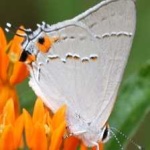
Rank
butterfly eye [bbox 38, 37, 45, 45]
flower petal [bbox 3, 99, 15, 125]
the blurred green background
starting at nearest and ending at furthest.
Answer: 1. flower petal [bbox 3, 99, 15, 125]
2. butterfly eye [bbox 38, 37, 45, 45]
3. the blurred green background

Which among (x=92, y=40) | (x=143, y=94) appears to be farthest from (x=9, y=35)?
(x=92, y=40)

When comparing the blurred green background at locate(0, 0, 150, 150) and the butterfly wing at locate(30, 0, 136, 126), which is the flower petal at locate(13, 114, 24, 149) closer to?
the butterfly wing at locate(30, 0, 136, 126)

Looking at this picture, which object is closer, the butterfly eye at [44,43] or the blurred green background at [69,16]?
the butterfly eye at [44,43]

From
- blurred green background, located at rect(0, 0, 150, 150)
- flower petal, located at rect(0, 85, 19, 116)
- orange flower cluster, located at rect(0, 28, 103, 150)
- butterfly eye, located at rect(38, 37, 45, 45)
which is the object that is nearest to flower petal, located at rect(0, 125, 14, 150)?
orange flower cluster, located at rect(0, 28, 103, 150)

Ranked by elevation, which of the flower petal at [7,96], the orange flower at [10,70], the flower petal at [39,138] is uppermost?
the orange flower at [10,70]

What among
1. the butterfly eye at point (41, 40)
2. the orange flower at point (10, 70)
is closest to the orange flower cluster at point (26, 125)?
the orange flower at point (10, 70)

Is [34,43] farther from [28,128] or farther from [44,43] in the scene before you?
[28,128]

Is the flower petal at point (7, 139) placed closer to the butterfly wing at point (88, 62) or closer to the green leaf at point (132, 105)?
the butterfly wing at point (88, 62)
